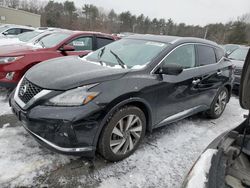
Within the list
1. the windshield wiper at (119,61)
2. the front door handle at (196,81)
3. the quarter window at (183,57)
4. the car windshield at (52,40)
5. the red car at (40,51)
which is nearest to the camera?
the windshield wiper at (119,61)

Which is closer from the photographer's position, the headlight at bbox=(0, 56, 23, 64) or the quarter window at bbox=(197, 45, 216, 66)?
the quarter window at bbox=(197, 45, 216, 66)

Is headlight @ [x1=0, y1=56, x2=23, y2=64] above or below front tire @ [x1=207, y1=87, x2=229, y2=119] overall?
above

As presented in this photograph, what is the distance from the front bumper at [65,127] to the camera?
212cm

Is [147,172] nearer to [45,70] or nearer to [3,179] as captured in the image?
[3,179]

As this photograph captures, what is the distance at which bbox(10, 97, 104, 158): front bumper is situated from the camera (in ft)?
6.97

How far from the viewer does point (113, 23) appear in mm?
58500

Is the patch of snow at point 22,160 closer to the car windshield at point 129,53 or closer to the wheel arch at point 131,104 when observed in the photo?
the wheel arch at point 131,104

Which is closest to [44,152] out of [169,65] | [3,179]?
[3,179]

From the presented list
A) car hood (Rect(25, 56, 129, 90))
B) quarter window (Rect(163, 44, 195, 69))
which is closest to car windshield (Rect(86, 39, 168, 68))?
quarter window (Rect(163, 44, 195, 69))

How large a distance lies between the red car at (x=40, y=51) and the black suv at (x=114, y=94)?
1.37m

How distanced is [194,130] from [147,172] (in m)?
1.66

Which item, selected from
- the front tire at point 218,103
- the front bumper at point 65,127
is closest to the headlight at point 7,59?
the front bumper at point 65,127

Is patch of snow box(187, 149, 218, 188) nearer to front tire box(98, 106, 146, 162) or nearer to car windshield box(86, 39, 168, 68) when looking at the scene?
front tire box(98, 106, 146, 162)

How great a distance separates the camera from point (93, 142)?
228cm
